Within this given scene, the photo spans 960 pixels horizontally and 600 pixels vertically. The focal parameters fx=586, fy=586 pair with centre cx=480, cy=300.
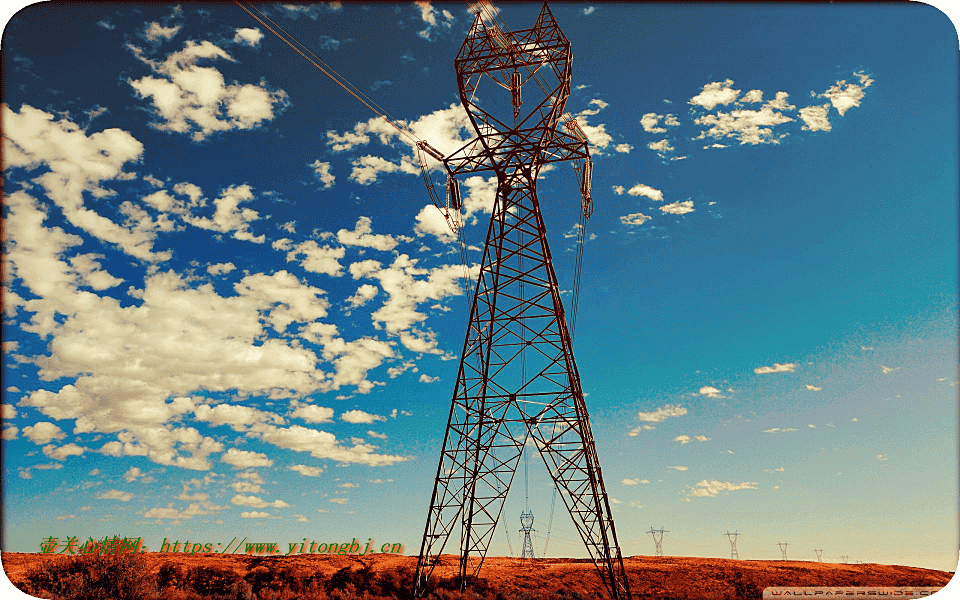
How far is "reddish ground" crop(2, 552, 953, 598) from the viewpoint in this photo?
29.2 metres

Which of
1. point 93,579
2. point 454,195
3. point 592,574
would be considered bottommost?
point 592,574

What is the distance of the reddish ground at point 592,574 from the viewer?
29219 mm

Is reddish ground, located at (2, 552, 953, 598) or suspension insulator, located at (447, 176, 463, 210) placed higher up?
suspension insulator, located at (447, 176, 463, 210)

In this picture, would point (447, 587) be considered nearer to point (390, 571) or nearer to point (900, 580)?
point (390, 571)

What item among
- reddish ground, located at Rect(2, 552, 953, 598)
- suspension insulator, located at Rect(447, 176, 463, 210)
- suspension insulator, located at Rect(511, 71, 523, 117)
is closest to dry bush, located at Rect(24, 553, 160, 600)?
reddish ground, located at Rect(2, 552, 953, 598)

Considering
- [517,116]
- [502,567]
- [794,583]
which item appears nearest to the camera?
[517,116]

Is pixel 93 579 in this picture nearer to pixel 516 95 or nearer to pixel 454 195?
pixel 454 195

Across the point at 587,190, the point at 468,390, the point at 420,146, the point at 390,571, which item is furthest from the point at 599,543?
the point at 420,146

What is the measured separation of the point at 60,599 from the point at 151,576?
4.77 m

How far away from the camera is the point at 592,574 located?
104 feet

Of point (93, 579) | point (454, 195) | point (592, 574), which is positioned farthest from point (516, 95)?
point (93, 579)

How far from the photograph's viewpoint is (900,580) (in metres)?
36.7

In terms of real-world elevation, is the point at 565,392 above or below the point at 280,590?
above

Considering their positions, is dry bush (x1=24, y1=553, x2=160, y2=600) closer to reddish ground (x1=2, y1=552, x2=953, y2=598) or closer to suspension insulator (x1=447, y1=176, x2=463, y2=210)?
reddish ground (x1=2, y1=552, x2=953, y2=598)
